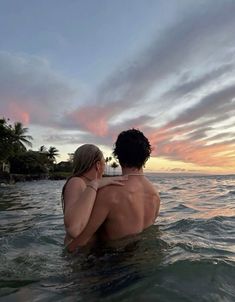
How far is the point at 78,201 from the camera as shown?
4113 mm

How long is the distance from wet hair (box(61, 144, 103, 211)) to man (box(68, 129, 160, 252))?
0.22 meters

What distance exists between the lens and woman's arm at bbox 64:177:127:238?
4016 millimetres

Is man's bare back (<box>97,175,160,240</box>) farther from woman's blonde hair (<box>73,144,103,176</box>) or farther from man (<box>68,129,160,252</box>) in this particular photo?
woman's blonde hair (<box>73,144,103,176</box>)

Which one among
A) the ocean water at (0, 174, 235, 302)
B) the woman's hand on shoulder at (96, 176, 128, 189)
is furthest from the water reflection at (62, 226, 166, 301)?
the woman's hand on shoulder at (96, 176, 128, 189)

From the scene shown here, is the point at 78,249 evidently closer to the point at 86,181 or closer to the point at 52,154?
the point at 86,181

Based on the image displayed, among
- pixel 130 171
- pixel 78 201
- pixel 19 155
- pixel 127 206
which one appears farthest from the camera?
pixel 19 155

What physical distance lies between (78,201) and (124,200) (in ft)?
2.00

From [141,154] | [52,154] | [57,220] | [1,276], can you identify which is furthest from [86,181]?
[52,154]

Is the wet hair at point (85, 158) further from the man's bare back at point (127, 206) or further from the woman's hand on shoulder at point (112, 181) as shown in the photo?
the man's bare back at point (127, 206)

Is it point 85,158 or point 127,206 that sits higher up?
point 85,158

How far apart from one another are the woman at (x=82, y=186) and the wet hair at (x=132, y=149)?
0.21 m

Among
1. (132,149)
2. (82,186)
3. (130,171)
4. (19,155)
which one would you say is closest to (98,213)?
(82,186)

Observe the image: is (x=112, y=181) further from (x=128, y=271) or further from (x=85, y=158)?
(x=128, y=271)

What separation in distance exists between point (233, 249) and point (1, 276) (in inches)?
130
